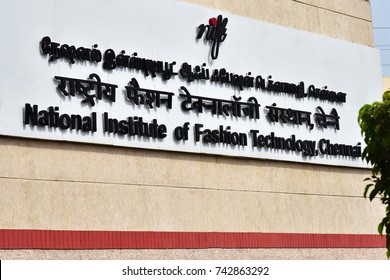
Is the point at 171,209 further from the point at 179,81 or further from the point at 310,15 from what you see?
the point at 310,15

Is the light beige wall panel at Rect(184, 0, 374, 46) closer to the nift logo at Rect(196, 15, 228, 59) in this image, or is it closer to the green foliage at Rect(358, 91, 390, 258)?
the nift logo at Rect(196, 15, 228, 59)

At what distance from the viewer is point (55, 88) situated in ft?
58.4

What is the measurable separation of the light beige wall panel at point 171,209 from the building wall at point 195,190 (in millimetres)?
20

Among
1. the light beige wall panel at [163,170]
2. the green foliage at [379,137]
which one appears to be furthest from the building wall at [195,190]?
the green foliage at [379,137]

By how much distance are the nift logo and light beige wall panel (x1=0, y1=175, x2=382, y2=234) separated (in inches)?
128

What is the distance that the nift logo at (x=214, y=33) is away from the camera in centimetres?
2070

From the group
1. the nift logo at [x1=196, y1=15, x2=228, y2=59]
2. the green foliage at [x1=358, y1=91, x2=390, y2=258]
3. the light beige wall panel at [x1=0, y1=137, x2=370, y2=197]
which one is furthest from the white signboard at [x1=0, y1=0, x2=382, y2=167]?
the green foliage at [x1=358, y1=91, x2=390, y2=258]

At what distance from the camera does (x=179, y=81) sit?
19.9 metres

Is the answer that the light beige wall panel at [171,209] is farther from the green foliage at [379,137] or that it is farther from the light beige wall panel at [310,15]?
the green foliage at [379,137]

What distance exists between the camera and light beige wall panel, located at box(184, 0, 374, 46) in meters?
21.9
